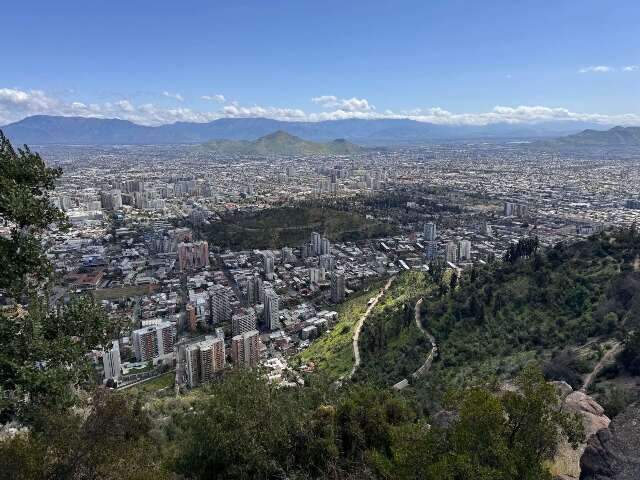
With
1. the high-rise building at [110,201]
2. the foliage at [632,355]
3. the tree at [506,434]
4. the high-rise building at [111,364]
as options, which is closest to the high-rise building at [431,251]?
the foliage at [632,355]

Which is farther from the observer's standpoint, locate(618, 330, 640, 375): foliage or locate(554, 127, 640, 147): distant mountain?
locate(554, 127, 640, 147): distant mountain

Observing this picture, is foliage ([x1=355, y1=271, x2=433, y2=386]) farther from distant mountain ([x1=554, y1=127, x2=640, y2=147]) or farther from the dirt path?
distant mountain ([x1=554, y1=127, x2=640, y2=147])

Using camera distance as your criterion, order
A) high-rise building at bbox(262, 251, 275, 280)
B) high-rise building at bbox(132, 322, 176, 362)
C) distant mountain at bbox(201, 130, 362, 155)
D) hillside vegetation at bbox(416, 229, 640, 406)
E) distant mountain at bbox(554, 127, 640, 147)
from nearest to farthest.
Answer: hillside vegetation at bbox(416, 229, 640, 406)
high-rise building at bbox(132, 322, 176, 362)
high-rise building at bbox(262, 251, 275, 280)
distant mountain at bbox(554, 127, 640, 147)
distant mountain at bbox(201, 130, 362, 155)

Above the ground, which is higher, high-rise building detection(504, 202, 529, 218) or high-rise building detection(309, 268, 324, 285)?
high-rise building detection(504, 202, 529, 218)

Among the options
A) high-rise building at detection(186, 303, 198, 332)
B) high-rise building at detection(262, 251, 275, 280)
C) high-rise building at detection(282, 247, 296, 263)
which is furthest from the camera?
high-rise building at detection(282, 247, 296, 263)

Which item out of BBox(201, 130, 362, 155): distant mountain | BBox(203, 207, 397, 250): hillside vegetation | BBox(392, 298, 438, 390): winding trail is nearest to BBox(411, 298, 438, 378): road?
BBox(392, 298, 438, 390): winding trail

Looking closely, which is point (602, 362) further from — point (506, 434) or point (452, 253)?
point (452, 253)

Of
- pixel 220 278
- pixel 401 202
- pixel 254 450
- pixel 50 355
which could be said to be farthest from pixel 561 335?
pixel 401 202
